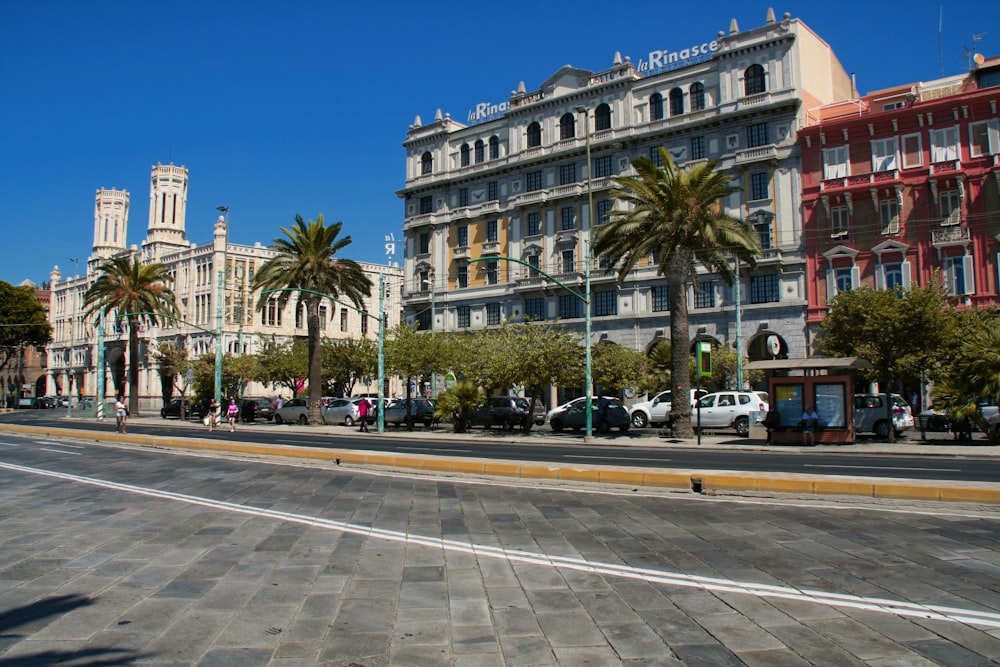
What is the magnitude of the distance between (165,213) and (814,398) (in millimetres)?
78182

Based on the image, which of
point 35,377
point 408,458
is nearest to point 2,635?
point 408,458

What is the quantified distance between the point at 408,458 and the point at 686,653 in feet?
41.3

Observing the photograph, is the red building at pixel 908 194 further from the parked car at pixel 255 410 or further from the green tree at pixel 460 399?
the parked car at pixel 255 410

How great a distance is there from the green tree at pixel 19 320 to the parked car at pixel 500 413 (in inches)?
2700

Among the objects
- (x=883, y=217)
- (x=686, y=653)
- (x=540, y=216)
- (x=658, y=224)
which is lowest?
(x=686, y=653)

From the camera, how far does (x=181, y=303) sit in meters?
77.6

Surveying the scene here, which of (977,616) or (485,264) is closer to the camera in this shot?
(977,616)

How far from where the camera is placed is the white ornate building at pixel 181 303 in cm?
7206

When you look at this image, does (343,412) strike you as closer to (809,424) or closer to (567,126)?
(567,126)

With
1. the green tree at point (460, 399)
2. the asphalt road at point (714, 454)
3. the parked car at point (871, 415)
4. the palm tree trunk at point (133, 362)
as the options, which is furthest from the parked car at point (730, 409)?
the palm tree trunk at point (133, 362)

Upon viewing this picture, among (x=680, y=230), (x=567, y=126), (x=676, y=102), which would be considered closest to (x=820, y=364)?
(x=680, y=230)

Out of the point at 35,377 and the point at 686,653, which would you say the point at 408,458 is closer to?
the point at 686,653

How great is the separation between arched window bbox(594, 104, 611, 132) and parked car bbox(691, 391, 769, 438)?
2519 cm

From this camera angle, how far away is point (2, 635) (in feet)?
18.5
